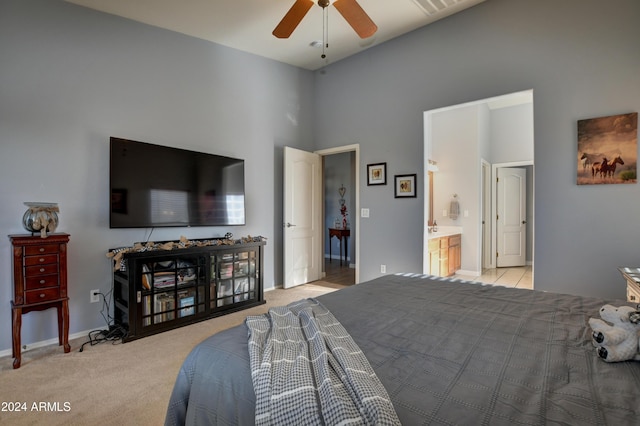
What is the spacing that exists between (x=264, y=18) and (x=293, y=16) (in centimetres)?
109

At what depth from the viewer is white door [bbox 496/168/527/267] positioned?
6.16 metres

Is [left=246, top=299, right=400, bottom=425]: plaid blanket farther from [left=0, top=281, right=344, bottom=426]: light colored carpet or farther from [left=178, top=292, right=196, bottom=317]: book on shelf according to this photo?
[left=178, top=292, right=196, bottom=317]: book on shelf

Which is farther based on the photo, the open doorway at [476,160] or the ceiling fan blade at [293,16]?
the open doorway at [476,160]

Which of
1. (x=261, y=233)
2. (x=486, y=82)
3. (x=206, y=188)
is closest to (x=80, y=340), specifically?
(x=206, y=188)

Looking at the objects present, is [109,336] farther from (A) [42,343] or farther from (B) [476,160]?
(B) [476,160]

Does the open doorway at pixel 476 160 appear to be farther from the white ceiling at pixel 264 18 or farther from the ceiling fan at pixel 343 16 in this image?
the ceiling fan at pixel 343 16

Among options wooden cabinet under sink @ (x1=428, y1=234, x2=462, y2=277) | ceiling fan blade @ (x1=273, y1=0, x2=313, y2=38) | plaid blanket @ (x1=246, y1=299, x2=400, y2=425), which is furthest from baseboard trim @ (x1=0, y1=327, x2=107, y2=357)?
wooden cabinet under sink @ (x1=428, y1=234, x2=462, y2=277)

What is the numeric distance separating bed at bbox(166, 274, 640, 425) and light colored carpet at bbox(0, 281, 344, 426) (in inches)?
39.8

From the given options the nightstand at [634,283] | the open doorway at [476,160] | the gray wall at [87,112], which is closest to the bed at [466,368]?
the nightstand at [634,283]

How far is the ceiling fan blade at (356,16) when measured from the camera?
2.26 meters

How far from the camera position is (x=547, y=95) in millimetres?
2912

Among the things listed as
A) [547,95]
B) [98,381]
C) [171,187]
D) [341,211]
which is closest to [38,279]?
[98,381]

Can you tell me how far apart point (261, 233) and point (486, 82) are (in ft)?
10.7

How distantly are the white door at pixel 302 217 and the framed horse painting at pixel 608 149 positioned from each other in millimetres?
3210
